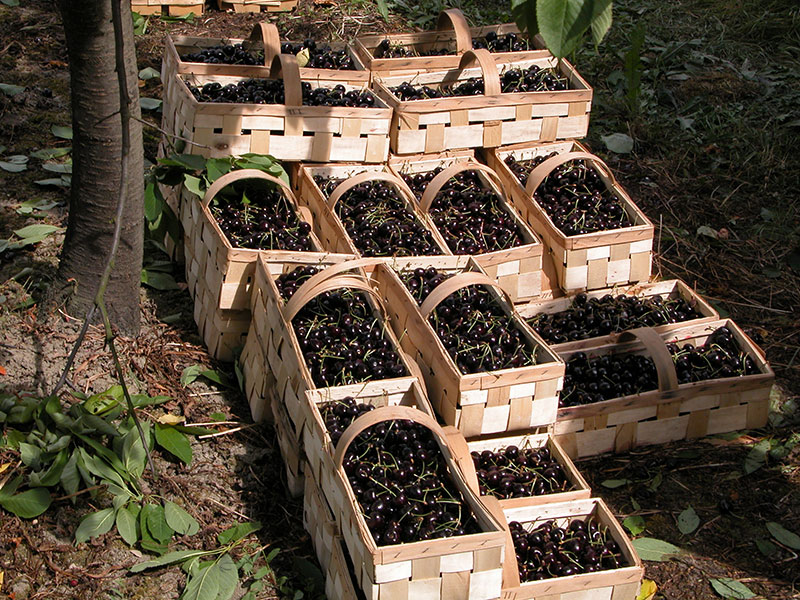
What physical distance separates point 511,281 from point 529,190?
53cm

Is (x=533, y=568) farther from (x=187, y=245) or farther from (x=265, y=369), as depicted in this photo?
(x=187, y=245)

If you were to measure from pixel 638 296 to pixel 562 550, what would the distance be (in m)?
1.55

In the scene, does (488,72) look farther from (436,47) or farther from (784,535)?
(784,535)

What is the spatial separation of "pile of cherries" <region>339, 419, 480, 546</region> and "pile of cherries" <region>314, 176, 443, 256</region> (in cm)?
104

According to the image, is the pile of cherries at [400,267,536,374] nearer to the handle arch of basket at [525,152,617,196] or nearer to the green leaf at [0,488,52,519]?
the handle arch of basket at [525,152,617,196]

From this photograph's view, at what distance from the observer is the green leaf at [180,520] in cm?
305

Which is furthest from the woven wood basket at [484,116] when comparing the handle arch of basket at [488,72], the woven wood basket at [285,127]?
the woven wood basket at [285,127]

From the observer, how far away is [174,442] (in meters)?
3.31

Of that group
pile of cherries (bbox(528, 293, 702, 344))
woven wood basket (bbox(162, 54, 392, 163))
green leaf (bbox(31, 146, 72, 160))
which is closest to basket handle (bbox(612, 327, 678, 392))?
pile of cherries (bbox(528, 293, 702, 344))

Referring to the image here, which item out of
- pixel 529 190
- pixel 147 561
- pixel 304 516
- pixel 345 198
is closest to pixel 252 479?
pixel 304 516

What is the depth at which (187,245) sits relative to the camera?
13.6 feet

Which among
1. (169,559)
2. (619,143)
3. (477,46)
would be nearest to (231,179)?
(169,559)

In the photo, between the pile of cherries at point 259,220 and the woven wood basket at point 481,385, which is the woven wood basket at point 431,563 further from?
the pile of cherries at point 259,220

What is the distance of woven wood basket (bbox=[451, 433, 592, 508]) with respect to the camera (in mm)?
2971
